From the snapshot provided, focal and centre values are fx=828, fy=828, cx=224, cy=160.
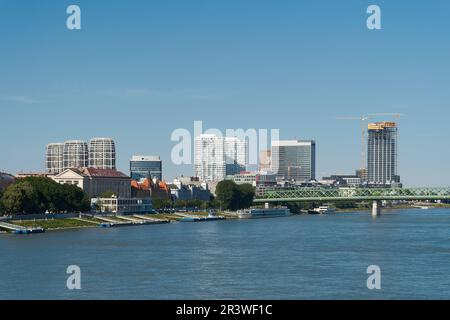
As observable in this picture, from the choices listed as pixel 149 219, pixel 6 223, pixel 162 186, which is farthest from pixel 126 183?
pixel 6 223

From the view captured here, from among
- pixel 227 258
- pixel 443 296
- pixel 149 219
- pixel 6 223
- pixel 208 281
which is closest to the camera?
pixel 443 296

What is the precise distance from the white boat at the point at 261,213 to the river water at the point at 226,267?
59.2 meters

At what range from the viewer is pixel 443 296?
3181 centimetres

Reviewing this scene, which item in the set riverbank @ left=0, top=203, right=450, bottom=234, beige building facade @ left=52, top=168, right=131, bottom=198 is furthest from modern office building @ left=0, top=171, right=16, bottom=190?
riverbank @ left=0, top=203, right=450, bottom=234

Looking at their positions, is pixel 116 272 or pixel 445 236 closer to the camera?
pixel 116 272

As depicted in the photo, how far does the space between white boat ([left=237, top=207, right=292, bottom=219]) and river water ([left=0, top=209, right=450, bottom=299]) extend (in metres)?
59.2

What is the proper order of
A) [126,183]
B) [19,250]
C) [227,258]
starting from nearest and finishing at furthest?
1. [227,258]
2. [19,250]
3. [126,183]

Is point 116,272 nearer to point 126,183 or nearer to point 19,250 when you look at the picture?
point 19,250

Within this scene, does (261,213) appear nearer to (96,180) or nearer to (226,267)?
(96,180)

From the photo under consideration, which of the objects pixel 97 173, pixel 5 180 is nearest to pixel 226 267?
pixel 5 180

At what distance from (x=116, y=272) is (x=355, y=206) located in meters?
157

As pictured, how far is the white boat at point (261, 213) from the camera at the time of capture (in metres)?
125

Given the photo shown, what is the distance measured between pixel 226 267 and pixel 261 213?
8967cm

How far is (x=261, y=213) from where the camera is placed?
131 metres
